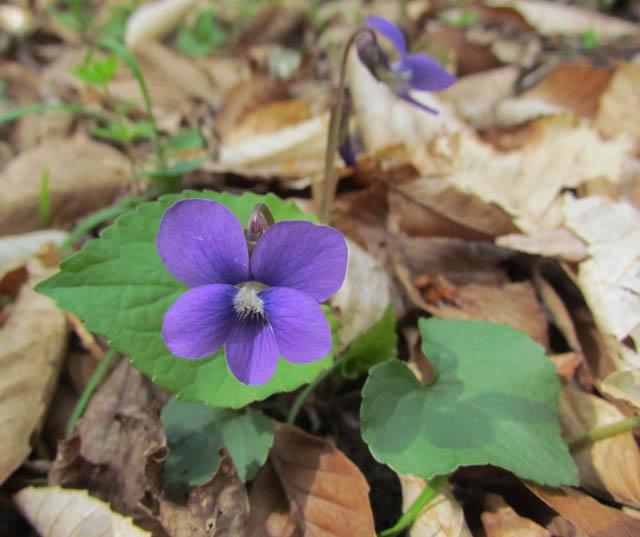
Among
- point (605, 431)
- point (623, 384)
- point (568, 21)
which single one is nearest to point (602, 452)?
point (605, 431)

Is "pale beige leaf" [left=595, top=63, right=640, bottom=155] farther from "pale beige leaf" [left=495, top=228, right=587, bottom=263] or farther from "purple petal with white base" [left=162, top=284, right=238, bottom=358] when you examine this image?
"purple petal with white base" [left=162, top=284, right=238, bottom=358]

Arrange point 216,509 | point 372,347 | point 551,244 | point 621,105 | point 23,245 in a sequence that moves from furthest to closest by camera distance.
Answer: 1. point 621,105
2. point 23,245
3. point 551,244
4. point 372,347
5. point 216,509

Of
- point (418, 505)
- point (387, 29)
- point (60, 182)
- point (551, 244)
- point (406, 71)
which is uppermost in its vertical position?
point (387, 29)

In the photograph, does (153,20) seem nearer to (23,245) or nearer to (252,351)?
(23,245)

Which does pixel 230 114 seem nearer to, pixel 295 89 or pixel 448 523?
pixel 295 89

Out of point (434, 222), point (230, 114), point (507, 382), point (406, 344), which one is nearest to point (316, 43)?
point (230, 114)

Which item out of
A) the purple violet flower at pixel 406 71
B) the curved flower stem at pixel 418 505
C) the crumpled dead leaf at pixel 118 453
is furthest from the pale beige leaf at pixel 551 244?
the crumpled dead leaf at pixel 118 453

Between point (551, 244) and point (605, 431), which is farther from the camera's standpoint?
point (551, 244)
